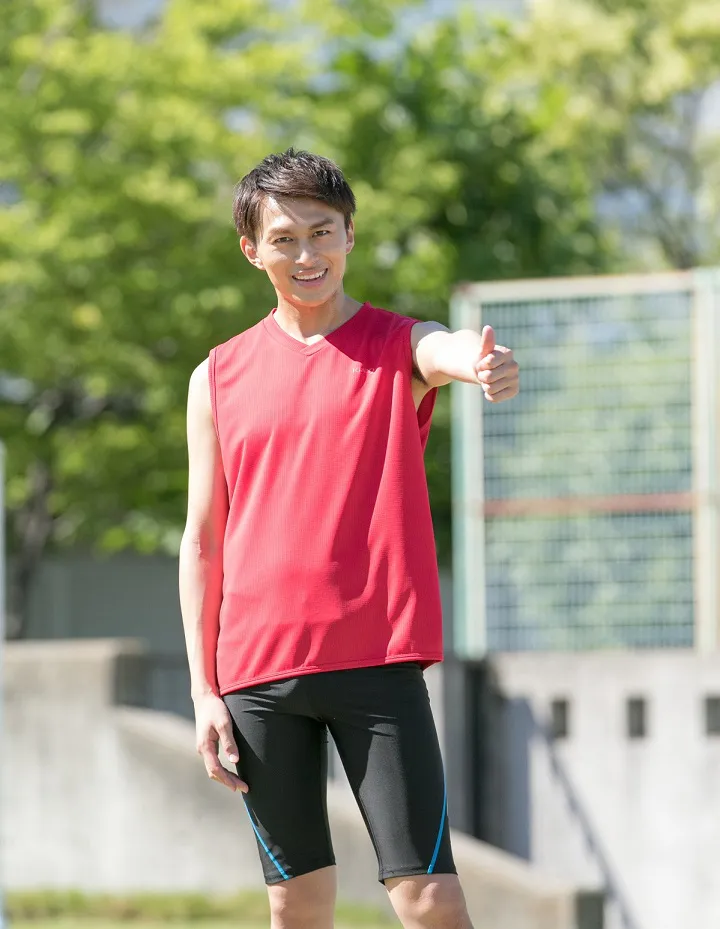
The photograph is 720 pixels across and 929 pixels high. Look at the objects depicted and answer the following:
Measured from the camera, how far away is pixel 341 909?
9.70m

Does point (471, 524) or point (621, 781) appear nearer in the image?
point (621, 781)

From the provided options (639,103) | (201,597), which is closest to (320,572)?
(201,597)

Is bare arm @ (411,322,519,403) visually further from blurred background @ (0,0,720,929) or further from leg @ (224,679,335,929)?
blurred background @ (0,0,720,929)

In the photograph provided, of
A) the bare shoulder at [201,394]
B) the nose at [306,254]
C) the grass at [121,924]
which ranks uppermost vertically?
the nose at [306,254]

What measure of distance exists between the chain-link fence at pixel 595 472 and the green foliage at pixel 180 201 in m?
5.60

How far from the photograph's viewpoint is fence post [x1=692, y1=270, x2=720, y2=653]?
1120 centimetres

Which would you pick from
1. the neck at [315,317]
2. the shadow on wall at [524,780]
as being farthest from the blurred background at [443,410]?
the neck at [315,317]

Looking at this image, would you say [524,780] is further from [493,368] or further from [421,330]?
[493,368]

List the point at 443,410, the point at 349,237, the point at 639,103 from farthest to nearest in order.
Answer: the point at 639,103
the point at 443,410
the point at 349,237

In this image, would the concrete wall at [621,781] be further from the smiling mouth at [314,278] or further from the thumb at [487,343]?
the thumb at [487,343]

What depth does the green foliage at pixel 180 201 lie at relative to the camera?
53.7ft

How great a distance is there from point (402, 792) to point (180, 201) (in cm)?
1356

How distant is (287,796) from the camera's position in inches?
130

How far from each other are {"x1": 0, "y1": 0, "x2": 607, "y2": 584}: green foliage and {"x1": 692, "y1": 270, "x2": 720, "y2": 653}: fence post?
6.35 m
